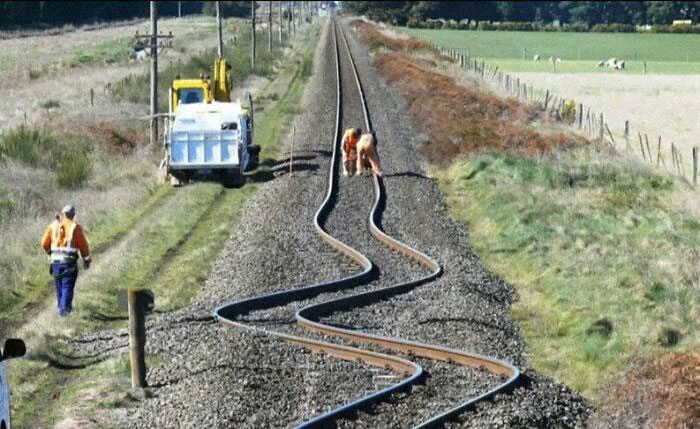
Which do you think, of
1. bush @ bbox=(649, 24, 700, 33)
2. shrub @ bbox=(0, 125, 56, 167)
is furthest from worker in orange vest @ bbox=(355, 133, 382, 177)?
bush @ bbox=(649, 24, 700, 33)

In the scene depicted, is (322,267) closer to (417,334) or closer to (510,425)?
(417,334)

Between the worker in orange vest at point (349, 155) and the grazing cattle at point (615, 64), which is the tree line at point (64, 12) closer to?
the grazing cattle at point (615, 64)

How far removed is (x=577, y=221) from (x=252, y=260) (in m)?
6.56

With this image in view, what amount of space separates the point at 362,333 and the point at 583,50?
79462 millimetres

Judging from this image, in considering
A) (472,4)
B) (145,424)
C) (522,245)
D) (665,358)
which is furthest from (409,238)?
(472,4)

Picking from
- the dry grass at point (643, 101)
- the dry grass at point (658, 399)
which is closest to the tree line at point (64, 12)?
the dry grass at point (643, 101)

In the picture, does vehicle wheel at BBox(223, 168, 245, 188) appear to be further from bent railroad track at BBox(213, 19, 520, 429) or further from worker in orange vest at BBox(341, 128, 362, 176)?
bent railroad track at BBox(213, 19, 520, 429)

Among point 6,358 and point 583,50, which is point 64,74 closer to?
point 583,50

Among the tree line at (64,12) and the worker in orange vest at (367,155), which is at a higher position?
the worker in orange vest at (367,155)

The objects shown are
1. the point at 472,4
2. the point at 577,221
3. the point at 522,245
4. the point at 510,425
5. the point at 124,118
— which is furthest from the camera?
the point at 472,4

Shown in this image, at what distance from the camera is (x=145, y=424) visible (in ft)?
46.0

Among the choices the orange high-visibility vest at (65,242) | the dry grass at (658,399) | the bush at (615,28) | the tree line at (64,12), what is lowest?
the tree line at (64,12)

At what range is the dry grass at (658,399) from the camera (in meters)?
13.4

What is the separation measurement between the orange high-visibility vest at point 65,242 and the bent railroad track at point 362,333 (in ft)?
6.89
